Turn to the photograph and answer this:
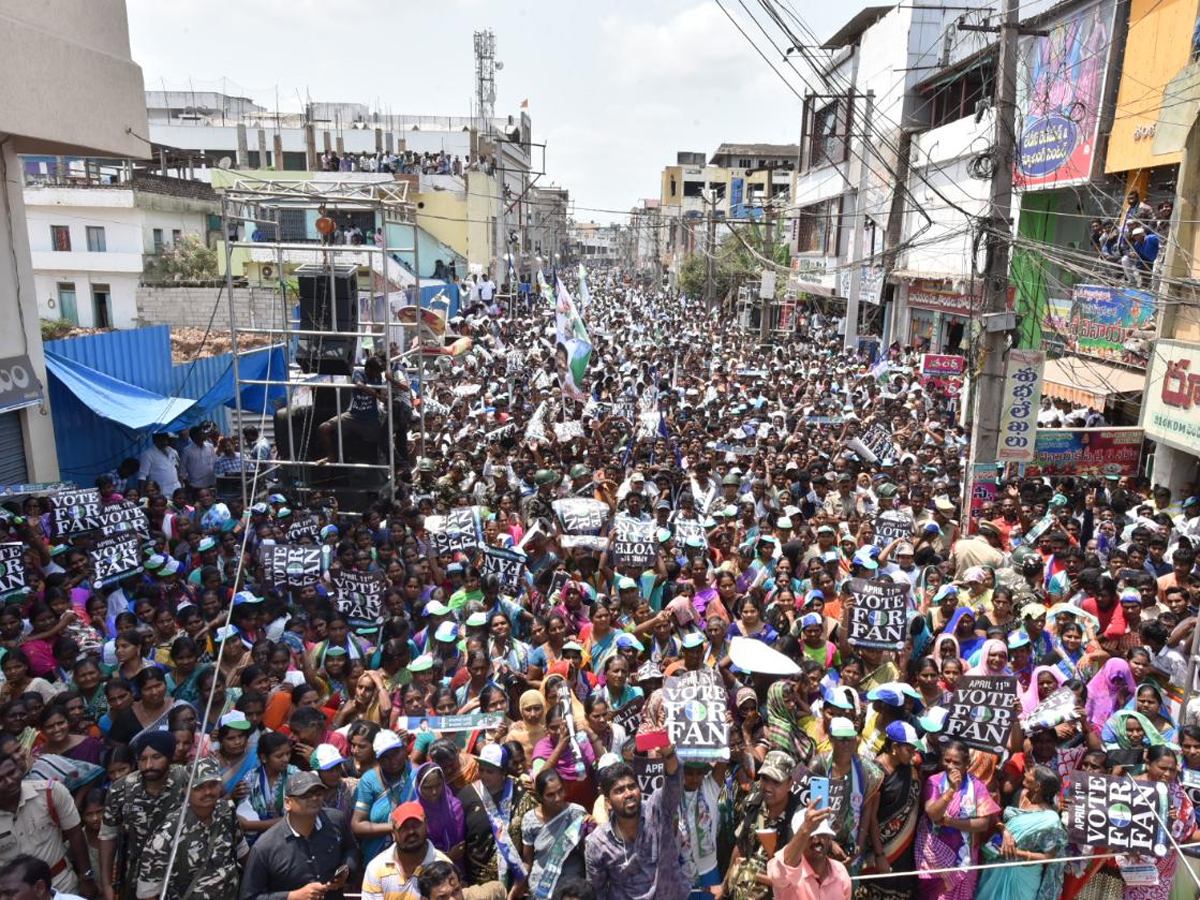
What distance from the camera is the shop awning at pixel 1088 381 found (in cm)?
1442

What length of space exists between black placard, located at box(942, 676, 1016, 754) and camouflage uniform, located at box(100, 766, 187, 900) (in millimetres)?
3856

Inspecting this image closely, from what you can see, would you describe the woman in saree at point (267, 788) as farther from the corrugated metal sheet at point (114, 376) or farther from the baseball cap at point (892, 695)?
the corrugated metal sheet at point (114, 376)

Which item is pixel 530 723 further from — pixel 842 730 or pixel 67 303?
pixel 67 303

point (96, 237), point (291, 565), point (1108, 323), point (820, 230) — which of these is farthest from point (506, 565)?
point (820, 230)

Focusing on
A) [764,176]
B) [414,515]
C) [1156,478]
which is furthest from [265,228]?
[764,176]

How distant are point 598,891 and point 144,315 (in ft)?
101

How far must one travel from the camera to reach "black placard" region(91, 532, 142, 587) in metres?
7.43

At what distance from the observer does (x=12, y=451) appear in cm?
1091

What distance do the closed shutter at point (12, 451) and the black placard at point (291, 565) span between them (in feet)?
16.0

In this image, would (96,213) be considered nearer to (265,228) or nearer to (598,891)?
(265,228)

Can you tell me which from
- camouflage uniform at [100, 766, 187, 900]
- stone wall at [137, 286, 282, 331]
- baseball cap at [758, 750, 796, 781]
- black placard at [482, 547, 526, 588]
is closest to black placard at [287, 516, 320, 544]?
black placard at [482, 547, 526, 588]

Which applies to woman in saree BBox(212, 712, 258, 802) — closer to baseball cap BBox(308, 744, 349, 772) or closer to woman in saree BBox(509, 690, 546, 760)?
baseball cap BBox(308, 744, 349, 772)

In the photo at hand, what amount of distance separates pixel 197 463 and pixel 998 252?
32.7ft

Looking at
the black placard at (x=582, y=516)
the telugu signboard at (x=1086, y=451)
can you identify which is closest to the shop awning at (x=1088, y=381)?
the telugu signboard at (x=1086, y=451)
